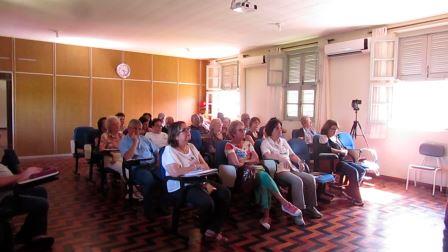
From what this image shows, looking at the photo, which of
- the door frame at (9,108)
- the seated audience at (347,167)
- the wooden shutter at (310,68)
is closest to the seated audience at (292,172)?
the seated audience at (347,167)

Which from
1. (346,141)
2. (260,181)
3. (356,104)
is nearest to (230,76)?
(356,104)

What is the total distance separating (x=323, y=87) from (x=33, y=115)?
6932 millimetres

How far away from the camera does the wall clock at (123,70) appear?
9.27 meters

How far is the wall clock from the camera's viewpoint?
30.4ft

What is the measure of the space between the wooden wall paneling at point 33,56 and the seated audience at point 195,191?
638cm

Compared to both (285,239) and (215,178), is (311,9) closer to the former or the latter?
(215,178)

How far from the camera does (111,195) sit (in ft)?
16.1

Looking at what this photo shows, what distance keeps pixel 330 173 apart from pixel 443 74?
2.73 meters

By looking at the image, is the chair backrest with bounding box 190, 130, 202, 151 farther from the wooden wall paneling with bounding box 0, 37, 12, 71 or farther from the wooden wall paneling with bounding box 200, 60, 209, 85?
the wooden wall paneling with bounding box 200, 60, 209, 85

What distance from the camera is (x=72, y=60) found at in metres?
8.62

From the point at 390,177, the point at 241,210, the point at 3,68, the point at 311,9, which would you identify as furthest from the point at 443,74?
the point at 3,68

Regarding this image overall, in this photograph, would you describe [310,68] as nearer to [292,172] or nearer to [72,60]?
[292,172]

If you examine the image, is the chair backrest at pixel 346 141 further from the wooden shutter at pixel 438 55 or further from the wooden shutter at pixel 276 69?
the wooden shutter at pixel 276 69

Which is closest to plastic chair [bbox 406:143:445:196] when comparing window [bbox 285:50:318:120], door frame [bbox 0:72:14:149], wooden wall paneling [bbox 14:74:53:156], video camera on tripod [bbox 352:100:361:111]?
video camera on tripod [bbox 352:100:361:111]
